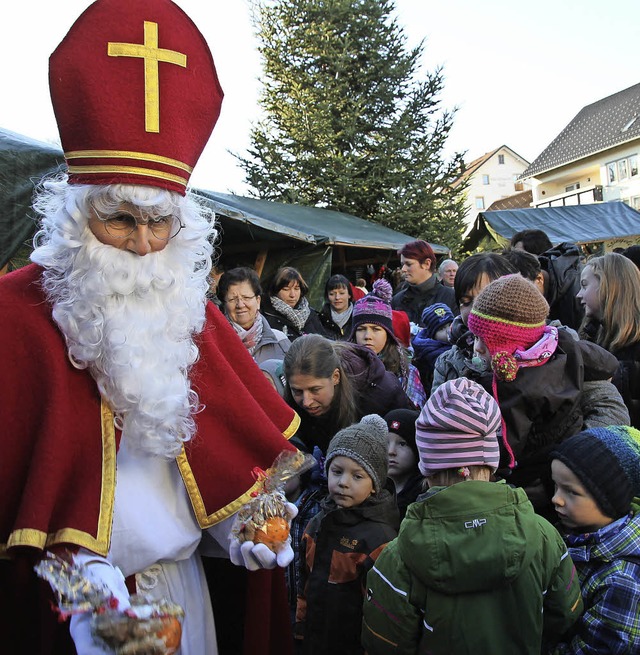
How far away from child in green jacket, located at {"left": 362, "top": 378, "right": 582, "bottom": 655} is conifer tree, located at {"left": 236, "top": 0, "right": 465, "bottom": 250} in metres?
15.1

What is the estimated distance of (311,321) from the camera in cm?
634

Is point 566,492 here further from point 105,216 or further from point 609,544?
point 105,216

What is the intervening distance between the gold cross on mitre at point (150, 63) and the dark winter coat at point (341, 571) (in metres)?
1.79

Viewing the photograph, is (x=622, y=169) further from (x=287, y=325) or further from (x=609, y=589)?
(x=609, y=589)

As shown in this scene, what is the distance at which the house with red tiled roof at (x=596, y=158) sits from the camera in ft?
119

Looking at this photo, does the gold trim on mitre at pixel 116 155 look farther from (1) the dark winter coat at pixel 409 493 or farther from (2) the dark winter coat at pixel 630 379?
(2) the dark winter coat at pixel 630 379

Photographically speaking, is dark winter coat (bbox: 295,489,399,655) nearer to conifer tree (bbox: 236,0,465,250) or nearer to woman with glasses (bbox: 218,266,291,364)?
woman with glasses (bbox: 218,266,291,364)

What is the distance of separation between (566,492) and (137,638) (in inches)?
65.4

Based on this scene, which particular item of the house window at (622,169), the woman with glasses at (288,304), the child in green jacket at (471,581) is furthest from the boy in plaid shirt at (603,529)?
the house window at (622,169)

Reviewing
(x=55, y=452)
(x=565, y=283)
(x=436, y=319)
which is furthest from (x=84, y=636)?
(x=565, y=283)

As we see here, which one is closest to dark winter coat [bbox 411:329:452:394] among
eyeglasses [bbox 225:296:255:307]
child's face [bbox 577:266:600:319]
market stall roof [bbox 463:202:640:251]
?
child's face [bbox 577:266:600:319]

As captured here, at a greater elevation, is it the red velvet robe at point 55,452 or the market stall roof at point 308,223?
the market stall roof at point 308,223

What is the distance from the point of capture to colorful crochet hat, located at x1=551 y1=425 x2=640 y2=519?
2.24m

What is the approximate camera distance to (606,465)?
2270 millimetres
